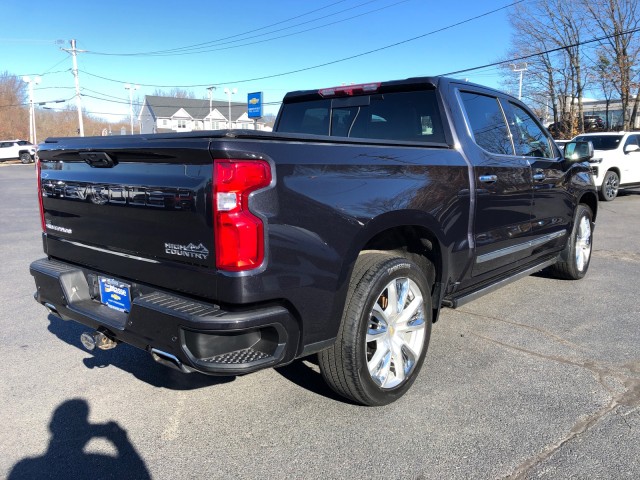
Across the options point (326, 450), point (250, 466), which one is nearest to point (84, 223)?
point (250, 466)

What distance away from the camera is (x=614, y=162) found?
47.6 ft

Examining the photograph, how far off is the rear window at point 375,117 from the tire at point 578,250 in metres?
2.74

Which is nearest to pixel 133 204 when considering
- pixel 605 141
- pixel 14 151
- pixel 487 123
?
pixel 487 123

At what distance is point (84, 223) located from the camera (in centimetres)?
311

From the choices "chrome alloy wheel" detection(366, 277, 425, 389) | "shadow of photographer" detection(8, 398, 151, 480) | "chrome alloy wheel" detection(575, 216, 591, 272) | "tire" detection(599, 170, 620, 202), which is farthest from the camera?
"tire" detection(599, 170, 620, 202)

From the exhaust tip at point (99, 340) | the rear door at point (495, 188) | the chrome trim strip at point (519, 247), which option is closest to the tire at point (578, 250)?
the chrome trim strip at point (519, 247)

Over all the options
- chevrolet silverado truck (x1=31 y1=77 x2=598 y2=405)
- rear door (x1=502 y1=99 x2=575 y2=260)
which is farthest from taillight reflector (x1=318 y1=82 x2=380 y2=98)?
rear door (x1=502 y1=99 x2=575 y2=260)

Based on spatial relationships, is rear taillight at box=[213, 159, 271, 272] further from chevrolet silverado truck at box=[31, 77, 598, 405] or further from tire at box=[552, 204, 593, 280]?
tire at box=[552, 204, 593, 280]

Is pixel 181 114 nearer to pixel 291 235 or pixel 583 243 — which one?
pixel 583 243

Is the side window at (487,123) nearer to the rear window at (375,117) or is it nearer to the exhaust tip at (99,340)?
the rear window at (375,117)

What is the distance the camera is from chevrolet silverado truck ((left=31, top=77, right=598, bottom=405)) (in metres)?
2.34

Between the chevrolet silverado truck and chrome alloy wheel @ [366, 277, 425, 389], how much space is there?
13mm

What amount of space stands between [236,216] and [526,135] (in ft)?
11.5

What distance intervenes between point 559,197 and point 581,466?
3197 millimetres
